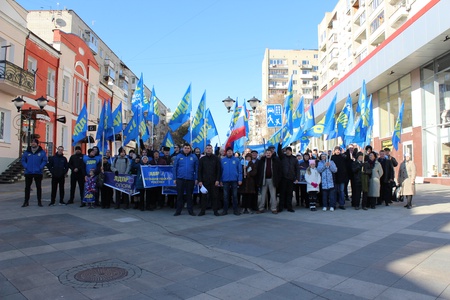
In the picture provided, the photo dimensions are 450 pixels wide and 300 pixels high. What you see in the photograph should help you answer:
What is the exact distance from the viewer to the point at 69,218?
8703mm

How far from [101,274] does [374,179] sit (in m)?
9.06

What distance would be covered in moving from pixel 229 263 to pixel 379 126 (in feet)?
89.2

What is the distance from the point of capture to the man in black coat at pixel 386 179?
450 inches

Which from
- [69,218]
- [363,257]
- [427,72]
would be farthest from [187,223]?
[427,72]

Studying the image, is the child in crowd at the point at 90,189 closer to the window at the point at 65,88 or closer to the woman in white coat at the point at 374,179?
the woman in white coat at the point at 374,179

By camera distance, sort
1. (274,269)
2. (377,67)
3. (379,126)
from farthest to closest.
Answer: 1. (379,126)
2. (377,67)
3. (274,269)

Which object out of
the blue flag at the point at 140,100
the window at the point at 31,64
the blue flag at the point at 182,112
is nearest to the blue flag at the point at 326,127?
the blue flag at the point at 182,112

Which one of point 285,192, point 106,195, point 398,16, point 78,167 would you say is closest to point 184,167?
point 106,195

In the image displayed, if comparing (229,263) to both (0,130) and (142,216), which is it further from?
(0,130)

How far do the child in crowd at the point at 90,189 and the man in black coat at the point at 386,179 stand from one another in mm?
9625

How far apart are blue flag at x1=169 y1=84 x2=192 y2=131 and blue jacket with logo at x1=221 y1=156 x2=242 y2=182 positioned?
137 inches

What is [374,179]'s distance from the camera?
10.8 m

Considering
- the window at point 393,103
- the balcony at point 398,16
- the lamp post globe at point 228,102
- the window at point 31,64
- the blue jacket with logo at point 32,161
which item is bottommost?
the blue jacket with logo at point 32,161

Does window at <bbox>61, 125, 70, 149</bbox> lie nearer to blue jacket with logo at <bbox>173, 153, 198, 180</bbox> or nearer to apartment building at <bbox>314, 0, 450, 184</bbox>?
blue jacket with logo at <bbox>173, 153, 198, 180</bbox>
